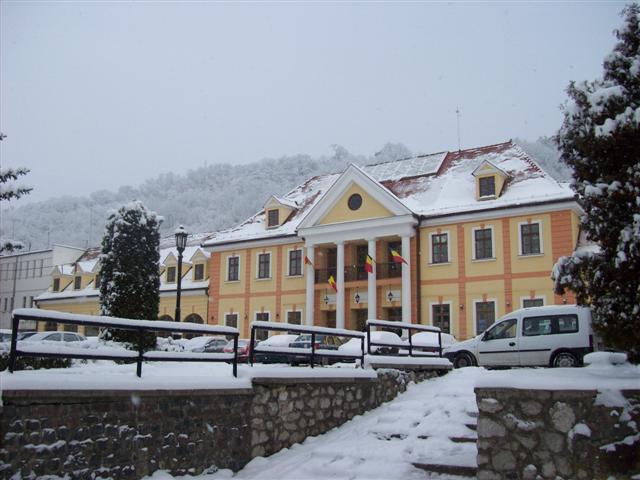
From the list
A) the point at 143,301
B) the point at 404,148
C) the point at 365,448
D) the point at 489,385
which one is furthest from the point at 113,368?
the point at 404,148

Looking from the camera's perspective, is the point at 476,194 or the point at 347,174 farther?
the point at 347,174

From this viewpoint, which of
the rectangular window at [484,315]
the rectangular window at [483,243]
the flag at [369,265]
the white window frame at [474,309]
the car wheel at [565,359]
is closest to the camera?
the car wheel at [565,359]

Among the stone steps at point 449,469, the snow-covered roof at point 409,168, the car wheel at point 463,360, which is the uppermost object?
the snow-covered roof at point 409,168

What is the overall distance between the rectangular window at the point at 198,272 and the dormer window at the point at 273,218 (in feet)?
20.3

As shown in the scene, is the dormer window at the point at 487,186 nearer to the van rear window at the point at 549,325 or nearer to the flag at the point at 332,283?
the flag at the point at 332,283

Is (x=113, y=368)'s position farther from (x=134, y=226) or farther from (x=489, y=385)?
(x=134, y=226)

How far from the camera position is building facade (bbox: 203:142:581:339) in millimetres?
27766

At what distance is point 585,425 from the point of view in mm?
7215

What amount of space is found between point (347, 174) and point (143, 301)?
14.2m

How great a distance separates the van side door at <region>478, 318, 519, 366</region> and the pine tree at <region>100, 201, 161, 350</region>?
34.4 feet

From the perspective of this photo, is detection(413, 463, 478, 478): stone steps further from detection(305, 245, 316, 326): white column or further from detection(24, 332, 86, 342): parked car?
detection(305, 245, 316, 326): white column

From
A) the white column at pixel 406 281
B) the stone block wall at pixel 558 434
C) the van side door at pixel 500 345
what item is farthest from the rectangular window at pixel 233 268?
the stone block wall at pixel 558 434

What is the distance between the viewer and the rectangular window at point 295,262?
34250 millimetres

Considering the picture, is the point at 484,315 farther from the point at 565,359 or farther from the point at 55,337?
the point at 55,337
